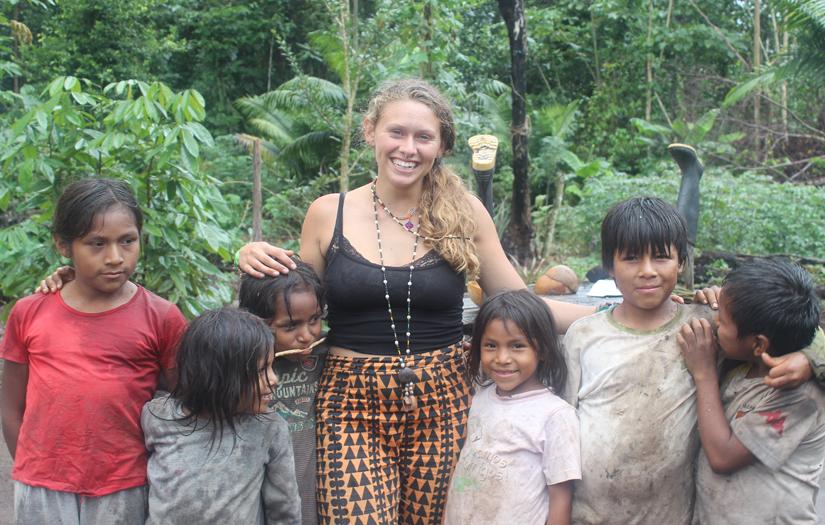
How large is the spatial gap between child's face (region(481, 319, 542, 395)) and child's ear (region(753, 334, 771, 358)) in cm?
57

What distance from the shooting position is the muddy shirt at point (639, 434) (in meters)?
2.09

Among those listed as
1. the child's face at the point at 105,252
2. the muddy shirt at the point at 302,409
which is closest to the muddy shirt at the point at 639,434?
the muddy shirt at the point at 302,409

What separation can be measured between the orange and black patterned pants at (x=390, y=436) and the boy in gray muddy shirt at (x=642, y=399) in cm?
40

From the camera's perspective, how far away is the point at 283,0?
50.1 feet

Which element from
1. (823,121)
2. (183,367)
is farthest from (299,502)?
(823,121)

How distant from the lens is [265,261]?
7.50ft

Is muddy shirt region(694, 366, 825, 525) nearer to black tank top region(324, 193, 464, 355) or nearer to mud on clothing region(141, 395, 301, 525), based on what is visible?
black tank top region(324, 193, 464, 355)

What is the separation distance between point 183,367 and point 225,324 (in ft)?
0.51

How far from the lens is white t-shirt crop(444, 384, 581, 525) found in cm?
213

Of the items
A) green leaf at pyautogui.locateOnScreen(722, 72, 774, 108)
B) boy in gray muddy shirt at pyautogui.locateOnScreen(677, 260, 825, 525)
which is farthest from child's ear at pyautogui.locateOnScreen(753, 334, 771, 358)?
green leaf at pyautogui.locateOnScreen(722, 72, 774, 108)

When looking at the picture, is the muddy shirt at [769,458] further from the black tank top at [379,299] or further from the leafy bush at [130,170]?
the leafy bush at [130,170]

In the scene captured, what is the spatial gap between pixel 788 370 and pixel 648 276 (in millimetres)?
410

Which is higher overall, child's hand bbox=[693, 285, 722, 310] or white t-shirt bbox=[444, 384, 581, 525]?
child's hand bbox=[693, 285, 722, 310]

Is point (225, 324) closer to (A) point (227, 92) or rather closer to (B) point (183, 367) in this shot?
(B) point (183, 367)
